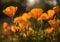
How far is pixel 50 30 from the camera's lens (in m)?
1.77

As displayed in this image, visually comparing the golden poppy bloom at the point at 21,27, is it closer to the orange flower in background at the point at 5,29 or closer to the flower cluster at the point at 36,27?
the flower cluster at the point at 36,27

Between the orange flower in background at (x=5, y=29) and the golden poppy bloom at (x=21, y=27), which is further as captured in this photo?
the orange flower in background at (x=5, y=29)

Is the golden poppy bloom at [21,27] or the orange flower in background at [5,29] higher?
the golden poppy bloom at [21,27]

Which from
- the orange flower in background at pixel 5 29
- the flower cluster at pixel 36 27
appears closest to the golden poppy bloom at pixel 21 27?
the flower cluster at pixel 36 27

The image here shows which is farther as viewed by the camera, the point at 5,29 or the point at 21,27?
the point at 5,29

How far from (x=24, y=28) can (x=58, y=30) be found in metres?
0.22

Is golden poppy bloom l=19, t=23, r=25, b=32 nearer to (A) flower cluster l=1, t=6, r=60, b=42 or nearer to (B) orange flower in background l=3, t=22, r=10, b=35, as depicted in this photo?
(A) flower cluster l=1, t=6, r=60, b=42

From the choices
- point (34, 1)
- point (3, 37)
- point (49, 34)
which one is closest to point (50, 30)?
point (49, 34)

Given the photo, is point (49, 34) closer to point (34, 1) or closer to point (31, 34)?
point (31, 34)

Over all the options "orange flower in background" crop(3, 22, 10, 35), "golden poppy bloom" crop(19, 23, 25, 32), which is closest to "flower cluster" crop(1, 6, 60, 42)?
"golden poppy bloom" crop(19, 23, 25, 32)

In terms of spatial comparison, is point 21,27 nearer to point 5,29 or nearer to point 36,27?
point 36,27

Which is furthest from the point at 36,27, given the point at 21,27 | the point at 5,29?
the point at 5,29

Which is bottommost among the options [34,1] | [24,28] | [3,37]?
[34,1]

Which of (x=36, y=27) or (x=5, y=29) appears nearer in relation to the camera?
(x=36, y=27)
